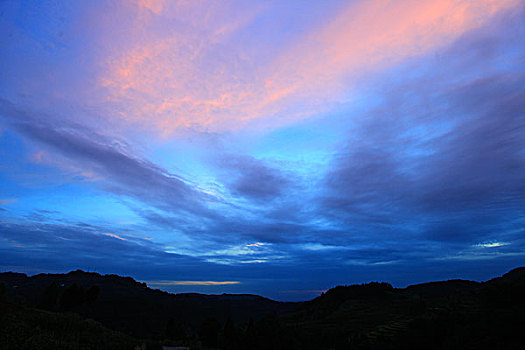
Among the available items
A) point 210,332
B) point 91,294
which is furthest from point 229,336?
point 91,294

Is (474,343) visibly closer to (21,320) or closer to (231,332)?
(21,320)

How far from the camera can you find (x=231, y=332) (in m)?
66.6

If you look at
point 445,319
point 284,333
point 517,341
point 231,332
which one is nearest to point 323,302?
point 231,332

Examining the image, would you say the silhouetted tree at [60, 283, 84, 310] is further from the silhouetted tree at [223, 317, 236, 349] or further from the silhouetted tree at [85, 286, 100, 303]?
the silhouetted tree at [223, 317, 236, 349]

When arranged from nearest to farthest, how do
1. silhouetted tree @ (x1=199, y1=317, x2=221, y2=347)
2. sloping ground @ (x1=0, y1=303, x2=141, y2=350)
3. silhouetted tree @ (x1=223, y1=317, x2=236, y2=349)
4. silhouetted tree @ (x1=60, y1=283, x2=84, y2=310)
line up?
sloping ground @ (x1=0, y1=303, x2=141, y2=350) → silhouetted tree @ (x1=199, y1=317, x2=221, y2=347) → silhouetted tree @ (x1=223, y1=317, x2=236, y2=349) → silhouetted tree @ (x1=60, y1=283, x2=84, y2=310)

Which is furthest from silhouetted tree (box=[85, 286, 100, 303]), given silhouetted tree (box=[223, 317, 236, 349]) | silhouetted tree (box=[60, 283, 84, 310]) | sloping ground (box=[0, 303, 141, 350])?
sloping ground (box=[0, 303, 141, 350])

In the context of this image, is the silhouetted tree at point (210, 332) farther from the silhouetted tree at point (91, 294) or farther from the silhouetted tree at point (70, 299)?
the silhouetted tree at point (91, 294)

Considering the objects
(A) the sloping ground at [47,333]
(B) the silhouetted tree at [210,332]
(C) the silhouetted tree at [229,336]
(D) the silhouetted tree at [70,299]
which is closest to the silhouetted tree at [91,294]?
(D) the silhouetted tree at [70,299]

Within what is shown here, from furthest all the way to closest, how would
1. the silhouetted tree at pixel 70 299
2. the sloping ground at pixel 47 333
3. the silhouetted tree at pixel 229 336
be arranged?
the silhouetted tree at pixel 70 299, the silhouetted tree at pixel 229 336, the sloping ground at pixel 47 333

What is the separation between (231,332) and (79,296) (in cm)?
5752

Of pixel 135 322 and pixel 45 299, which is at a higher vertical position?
pixel 45 299

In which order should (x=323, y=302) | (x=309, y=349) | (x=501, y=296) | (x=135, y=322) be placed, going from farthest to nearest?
1. (x=323, y=302)
2. (x=135, y=322)
3. (x=309, y=349)
4. (x=501, y=296)

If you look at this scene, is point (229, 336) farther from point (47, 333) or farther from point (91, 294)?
point (91, 294)

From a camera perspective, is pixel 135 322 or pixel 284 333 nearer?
pixel 284 333
